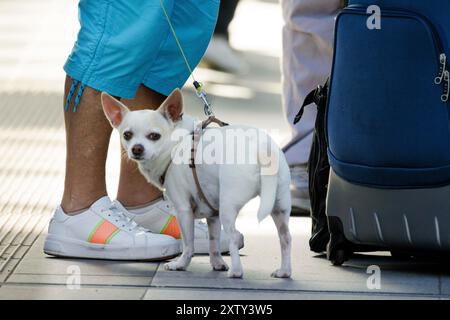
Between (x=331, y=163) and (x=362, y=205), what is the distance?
0.19 meters

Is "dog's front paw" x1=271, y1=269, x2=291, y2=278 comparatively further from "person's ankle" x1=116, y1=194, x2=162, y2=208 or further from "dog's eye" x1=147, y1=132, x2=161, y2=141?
"person's ankle" x1=116, y1=194, x2=162, y2=208

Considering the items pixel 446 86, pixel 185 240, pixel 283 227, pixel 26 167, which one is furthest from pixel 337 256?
pixel 26 167

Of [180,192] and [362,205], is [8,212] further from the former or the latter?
[362,205]

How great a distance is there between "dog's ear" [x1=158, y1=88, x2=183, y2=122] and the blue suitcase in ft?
1.75

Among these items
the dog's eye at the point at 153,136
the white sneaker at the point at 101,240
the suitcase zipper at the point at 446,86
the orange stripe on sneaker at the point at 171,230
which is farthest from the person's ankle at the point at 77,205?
the suitcase zipper at the point at 446,86

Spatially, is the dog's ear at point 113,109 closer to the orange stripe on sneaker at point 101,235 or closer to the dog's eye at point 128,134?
the dog's eye at point 128,134

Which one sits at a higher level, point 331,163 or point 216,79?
point 331,163

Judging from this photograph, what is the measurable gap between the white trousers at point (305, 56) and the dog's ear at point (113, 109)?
5.54ft

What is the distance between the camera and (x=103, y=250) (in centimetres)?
498

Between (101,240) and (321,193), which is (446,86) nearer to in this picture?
(321,193)

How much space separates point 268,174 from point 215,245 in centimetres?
46

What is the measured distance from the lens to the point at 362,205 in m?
4.70

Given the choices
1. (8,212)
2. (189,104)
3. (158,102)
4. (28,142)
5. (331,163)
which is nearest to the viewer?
(331,163)

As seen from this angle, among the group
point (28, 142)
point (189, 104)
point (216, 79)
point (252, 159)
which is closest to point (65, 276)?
point (252, 159)
